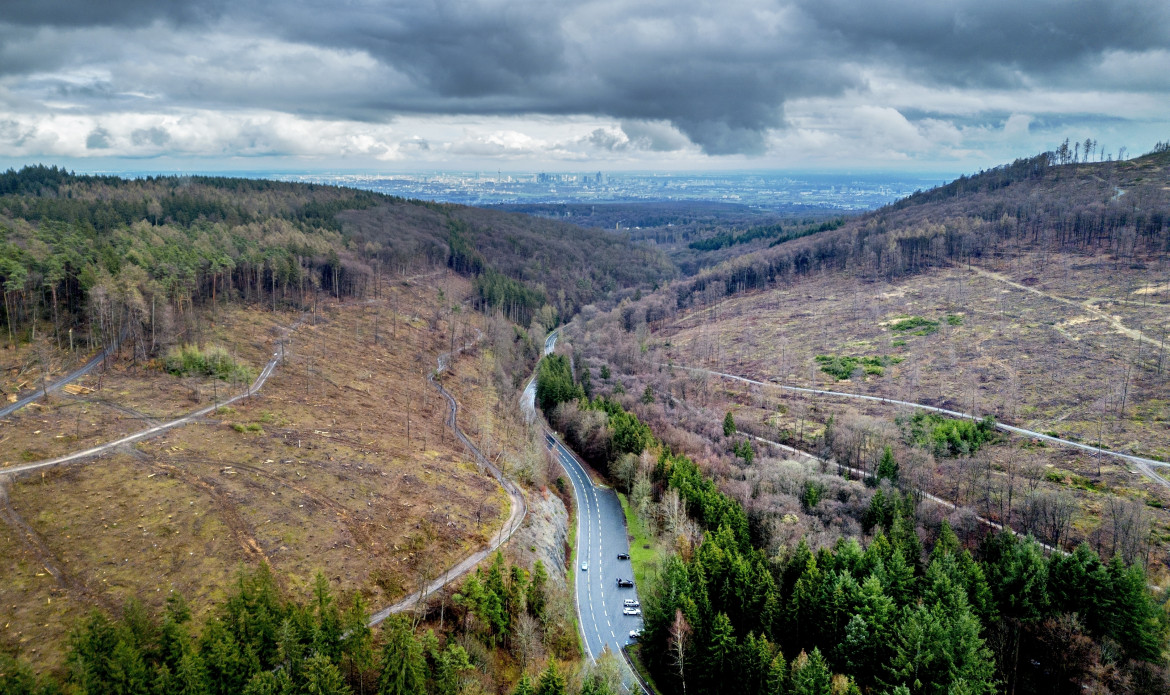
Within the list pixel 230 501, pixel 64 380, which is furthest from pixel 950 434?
pixel 64 380

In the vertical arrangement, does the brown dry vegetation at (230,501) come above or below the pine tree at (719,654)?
above

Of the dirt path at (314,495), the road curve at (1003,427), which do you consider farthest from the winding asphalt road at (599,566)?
the road curve at (1003,427)

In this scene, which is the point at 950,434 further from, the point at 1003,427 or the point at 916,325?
the point at 916,325

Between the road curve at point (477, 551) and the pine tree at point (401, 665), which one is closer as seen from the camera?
the pine tree at point (401, 665)

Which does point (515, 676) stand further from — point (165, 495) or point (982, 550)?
point (982, 550)

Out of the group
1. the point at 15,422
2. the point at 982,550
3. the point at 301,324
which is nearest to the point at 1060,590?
the point at 982,550

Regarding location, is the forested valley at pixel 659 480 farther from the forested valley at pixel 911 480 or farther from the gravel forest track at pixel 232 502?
the gravel forest track at pixel 232 502

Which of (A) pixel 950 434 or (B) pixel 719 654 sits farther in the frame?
(A) pixel 950 434

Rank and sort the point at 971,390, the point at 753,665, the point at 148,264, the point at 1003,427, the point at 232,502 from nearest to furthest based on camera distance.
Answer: the point at 753,665
the point at 232,502
the point at 148,264
the point at 1003,427
the point at 971,390
